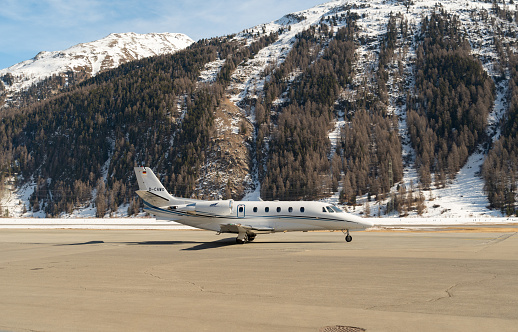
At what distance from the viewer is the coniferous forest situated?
121 metres

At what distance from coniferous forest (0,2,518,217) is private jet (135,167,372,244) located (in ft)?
237

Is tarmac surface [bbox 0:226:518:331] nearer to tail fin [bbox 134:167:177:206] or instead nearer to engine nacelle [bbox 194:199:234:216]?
engine nacelle [bbox 194:199:234:216]

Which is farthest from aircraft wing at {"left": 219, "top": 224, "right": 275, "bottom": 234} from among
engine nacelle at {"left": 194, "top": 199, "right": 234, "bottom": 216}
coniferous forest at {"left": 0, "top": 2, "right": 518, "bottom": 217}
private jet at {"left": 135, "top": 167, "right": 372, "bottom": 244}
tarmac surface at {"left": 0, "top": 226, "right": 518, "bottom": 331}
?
coniferous forest at {"left": 0, "top": 2, "right": 518, "bottom": 217}

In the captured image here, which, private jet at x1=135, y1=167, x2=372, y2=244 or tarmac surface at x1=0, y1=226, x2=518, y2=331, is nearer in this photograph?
tarmac surface at x1=0, y1=226, x2=518, y2=331

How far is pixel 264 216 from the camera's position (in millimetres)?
28828

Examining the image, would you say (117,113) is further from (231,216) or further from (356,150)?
(231,216)

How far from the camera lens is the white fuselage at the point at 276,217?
92.3 ft

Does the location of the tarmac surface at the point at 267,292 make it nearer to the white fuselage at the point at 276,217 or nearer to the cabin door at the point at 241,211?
the white fuselage at the point at 276,217

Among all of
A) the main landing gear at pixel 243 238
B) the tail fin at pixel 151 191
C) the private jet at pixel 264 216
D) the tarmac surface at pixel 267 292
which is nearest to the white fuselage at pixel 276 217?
the private jet at pixel 264 216

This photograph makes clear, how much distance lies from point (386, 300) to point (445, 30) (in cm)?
20040

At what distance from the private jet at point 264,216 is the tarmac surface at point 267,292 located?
6605 mm

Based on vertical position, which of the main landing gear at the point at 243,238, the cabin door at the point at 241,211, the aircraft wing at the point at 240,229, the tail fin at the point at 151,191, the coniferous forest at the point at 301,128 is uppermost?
the coniferous forest at the point at 301,128

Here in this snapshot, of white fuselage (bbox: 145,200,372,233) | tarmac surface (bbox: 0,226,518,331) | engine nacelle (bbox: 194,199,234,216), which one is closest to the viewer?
tarmac surface (bbox: 0,226,518,331)

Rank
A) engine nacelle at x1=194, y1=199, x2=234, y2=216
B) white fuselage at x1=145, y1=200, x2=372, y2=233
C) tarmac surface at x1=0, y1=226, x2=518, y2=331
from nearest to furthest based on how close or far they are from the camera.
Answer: tarmac surface at x1=0, y1=226, x2=518, y2=331 → white fuselage at x1=145, y1=200, x2=372, y2=233 → engine nacelle at x1=194, y1=199, x2=234, y2=216
